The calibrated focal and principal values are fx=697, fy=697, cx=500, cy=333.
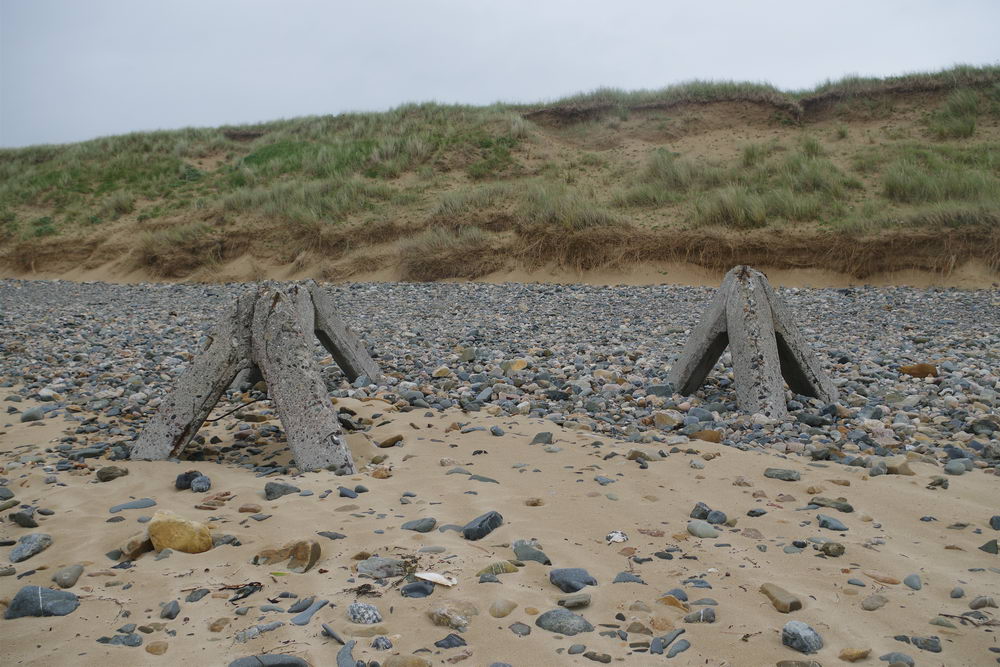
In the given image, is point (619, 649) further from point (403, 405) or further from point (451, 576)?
point (403, 405)

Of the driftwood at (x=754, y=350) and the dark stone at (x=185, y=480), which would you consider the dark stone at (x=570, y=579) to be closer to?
the dark stone at (x=185, y=480)

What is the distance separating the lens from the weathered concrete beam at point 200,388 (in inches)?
164

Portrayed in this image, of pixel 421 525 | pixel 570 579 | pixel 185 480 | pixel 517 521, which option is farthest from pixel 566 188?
pixel 570 579

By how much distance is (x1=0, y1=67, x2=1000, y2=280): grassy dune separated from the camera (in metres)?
14.8

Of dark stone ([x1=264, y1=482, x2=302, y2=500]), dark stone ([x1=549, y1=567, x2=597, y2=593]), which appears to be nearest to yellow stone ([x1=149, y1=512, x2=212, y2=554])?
dark stone ([x1=264, y1=482, x2=302, y2=500])

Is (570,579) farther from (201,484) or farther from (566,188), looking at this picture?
(566,188)

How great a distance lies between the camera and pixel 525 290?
12.7 m

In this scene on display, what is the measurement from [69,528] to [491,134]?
19.8m

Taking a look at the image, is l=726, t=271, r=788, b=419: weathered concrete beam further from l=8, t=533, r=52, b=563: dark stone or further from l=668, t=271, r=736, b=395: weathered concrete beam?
l=8, t=533, r=52, b=563: dark stone

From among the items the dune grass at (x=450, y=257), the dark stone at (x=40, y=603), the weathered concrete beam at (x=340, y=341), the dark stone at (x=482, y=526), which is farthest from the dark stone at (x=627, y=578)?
the dune grass at (x=450, y=257)

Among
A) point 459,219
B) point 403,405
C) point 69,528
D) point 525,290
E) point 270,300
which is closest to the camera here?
point 69,528

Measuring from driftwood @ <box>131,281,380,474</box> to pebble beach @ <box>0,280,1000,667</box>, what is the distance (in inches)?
6.3

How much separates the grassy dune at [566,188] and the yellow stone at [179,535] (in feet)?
42.4

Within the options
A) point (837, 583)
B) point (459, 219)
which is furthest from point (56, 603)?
point (459, 219)
